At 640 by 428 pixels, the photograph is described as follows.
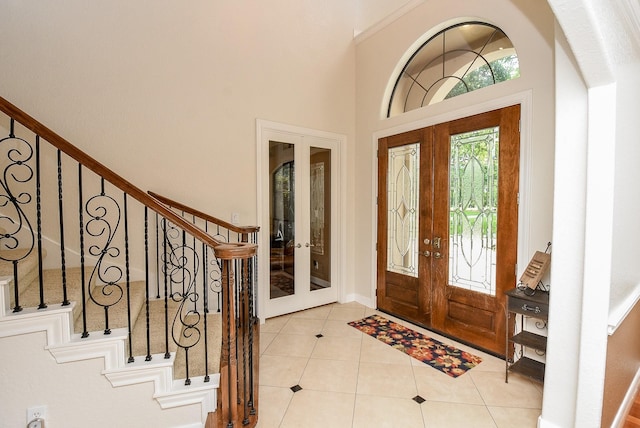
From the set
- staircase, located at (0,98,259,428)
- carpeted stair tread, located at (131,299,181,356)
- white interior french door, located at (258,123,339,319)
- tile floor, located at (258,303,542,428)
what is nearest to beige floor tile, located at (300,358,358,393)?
tile floor, located at (258,303,542,428)

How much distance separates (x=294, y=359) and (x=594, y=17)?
3.06m

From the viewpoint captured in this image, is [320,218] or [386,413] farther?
[320,218]

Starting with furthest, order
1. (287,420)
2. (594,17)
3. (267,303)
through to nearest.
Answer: (267,303) → (287,420) → (594,17)

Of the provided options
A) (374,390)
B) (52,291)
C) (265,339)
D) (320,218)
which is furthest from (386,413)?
(320,218)

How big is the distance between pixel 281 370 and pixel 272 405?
1.49 ft

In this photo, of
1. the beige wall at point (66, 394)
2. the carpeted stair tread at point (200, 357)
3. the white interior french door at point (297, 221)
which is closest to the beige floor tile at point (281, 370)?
the carpeted stair tread at point (200, 357)

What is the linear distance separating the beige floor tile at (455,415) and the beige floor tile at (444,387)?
0.20 ft

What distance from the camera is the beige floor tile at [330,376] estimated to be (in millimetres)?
2340

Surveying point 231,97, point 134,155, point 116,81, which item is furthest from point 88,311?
point 231,97

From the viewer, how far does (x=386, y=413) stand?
80.8 inches

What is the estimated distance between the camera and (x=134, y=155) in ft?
9.43

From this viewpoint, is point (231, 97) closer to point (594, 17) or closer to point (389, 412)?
point (594, 17)

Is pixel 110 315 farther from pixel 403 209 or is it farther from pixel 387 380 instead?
pixel 403 209

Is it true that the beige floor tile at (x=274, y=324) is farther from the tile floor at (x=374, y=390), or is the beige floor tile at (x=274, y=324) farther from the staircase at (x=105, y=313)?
the staircase at (x=105, y=313)
